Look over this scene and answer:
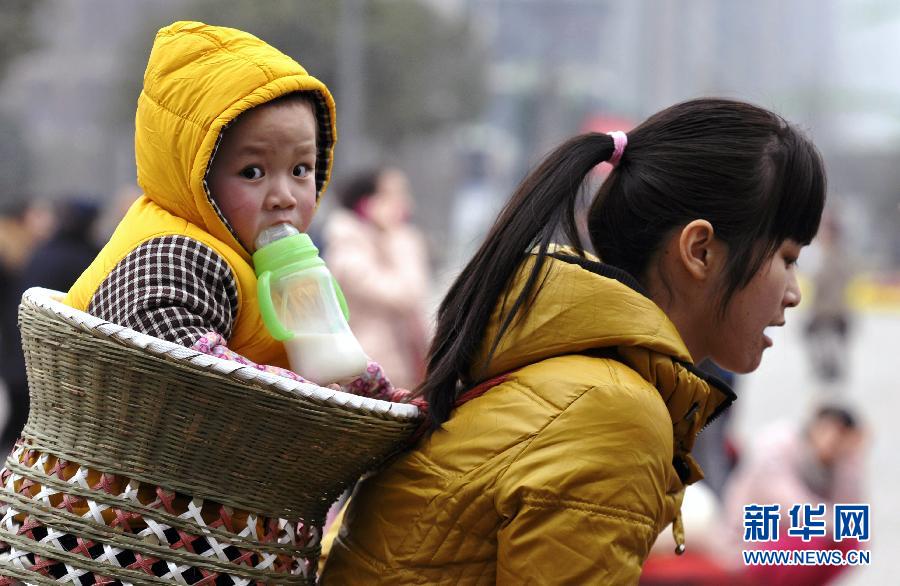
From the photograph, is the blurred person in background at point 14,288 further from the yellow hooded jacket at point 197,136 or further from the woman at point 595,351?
the woman at point 595,351

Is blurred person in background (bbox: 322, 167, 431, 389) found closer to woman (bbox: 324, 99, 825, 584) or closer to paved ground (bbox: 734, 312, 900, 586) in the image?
paved ground (bbox: 734, 312, 900, 586)

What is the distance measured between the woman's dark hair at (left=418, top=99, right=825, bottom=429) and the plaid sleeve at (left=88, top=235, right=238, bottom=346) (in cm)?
32

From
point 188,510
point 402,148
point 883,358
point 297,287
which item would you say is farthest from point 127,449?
point 402,148

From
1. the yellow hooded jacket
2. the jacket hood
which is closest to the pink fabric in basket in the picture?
the yellow hooded jacket

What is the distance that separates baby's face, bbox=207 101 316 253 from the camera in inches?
77.2

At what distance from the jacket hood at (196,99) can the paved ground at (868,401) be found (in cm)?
461

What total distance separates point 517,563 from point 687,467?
36 centimetres

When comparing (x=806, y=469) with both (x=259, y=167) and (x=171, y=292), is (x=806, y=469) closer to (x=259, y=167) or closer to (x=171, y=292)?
(x=259, y=167)

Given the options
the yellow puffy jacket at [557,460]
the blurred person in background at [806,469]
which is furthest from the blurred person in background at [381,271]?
the yellow puffy jacket at [557,460]

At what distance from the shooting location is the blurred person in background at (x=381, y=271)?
6.57 m

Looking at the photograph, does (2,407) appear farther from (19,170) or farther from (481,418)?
(19,170)

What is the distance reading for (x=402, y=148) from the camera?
24.5 m

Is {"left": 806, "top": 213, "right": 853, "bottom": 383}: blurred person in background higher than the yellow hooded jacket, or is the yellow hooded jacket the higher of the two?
the yellow hooded jacket

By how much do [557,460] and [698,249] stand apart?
449mm
